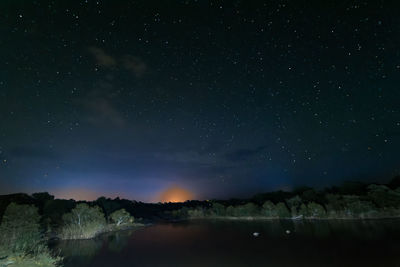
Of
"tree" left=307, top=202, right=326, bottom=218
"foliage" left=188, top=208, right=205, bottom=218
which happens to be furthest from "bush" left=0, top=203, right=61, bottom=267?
"foliage" left=188, top=208, right=205, bottom=218

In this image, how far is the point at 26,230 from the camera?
90.8 ft

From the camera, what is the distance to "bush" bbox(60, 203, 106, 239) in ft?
141

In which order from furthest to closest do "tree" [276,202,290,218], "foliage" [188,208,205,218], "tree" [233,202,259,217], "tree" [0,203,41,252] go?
"foliage" [188,208,205,218] → "tree" [233,202,259,217] → "tree" [276,202,290,218] → "tree" [0,203,41,252]

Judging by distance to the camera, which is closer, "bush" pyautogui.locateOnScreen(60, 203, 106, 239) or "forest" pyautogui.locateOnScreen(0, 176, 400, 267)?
"forest" pyautogui.locateOnScreen(0, 176, 400, 267)

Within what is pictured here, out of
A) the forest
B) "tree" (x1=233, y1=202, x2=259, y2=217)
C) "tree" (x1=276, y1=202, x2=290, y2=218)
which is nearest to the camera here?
the forest

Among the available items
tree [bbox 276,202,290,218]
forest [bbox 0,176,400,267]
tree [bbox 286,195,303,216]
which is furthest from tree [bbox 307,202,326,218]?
tree [bbox 276,202,290,218]

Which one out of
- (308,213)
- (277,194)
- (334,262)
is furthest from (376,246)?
(277,194)

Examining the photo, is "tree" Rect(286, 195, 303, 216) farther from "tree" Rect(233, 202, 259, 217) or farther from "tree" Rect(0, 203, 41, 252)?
"tree" Rect(0, 203, 41, 252)

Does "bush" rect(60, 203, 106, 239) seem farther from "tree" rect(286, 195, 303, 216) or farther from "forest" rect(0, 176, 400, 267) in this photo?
"tree" rect(286, 195, 303, 216)

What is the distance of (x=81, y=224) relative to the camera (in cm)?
4516

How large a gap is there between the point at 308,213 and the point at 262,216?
1624 cm

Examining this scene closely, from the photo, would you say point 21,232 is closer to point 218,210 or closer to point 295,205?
point 295,205

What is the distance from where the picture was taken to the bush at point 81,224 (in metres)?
43.0

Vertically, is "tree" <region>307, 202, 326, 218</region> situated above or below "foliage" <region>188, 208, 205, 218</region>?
below
